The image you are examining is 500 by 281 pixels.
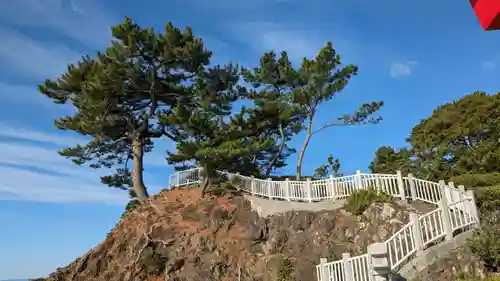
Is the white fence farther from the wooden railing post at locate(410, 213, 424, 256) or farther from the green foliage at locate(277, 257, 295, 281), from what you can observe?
the green foliage at locate(277, 257, 295, 281)

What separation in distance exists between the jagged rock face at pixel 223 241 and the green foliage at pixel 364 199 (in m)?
0.23

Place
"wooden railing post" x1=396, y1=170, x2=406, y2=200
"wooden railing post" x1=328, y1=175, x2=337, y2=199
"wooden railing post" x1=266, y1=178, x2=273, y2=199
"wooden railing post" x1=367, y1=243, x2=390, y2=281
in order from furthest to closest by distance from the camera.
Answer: "wooden railing post" x1=266, y1=178, x2=273, y2=199
"wooden railing post" x1=328, y1=175, x2=337, y2=199
"wooden railing post" x1=396, y1=170, x2=406, y2=200
"wooden railing post" x1=367, y1=243, x2=390, y2=281

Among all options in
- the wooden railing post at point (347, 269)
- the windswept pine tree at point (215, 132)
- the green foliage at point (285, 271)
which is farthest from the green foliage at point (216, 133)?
the wooden railing post at point (347, 269)

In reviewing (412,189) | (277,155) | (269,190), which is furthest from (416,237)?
(277,155)

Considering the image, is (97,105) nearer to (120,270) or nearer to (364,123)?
(120,270)

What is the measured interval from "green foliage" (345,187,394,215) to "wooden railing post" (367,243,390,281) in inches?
212

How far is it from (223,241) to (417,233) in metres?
7.59

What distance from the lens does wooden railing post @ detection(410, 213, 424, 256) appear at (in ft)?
27.7

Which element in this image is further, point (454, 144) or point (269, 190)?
point (454, 144)

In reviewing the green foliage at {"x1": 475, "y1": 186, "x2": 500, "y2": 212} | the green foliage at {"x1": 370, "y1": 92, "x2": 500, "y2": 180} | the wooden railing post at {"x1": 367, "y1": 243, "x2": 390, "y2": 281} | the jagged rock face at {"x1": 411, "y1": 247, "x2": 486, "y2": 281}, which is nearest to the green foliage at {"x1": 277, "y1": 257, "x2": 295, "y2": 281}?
the wooden railing post at {"x1": 367, "y1": 243, "x2": 390, "y2": 281}

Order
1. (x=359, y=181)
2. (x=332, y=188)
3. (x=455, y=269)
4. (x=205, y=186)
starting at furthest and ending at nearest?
(x=205, y=186) < (x=332, y=188) < (x=359, y=181) < (x=455, y=269)

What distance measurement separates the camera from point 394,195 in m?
Result: 13.4

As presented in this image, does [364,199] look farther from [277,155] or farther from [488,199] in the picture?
[277,155]

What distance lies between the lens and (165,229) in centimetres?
1530
